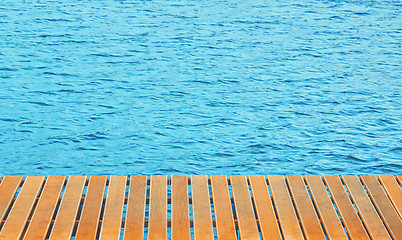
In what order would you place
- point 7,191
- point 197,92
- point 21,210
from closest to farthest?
point 21,210 → point 7,191 → point 197,92

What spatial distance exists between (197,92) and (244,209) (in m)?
4.73

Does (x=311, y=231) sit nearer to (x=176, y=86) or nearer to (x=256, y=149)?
(x=256, y=149)

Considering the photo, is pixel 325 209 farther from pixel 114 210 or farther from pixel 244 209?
pixel 114 210

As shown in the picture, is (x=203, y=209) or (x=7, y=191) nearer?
(x=203, y=209)

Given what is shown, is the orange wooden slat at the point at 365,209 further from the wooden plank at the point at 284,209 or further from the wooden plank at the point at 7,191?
the wooden plank at the point at 7,191

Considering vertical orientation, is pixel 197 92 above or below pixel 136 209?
below

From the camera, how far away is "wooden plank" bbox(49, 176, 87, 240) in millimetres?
2966

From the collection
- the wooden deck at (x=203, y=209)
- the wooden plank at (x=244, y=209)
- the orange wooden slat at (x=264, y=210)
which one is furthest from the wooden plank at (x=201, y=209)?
the orange wooden slat at (x=264, y=210)

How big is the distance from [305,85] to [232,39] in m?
2.88

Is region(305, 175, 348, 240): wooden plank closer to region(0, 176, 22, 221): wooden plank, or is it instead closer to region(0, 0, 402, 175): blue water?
region(0, 176, 22, 221): wooden plank

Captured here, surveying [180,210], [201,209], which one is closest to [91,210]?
[180,210]

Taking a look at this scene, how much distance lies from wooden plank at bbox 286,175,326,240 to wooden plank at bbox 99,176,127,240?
1.03 m

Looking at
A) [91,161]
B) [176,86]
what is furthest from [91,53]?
[91,161]

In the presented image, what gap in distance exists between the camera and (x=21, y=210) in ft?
10.4
